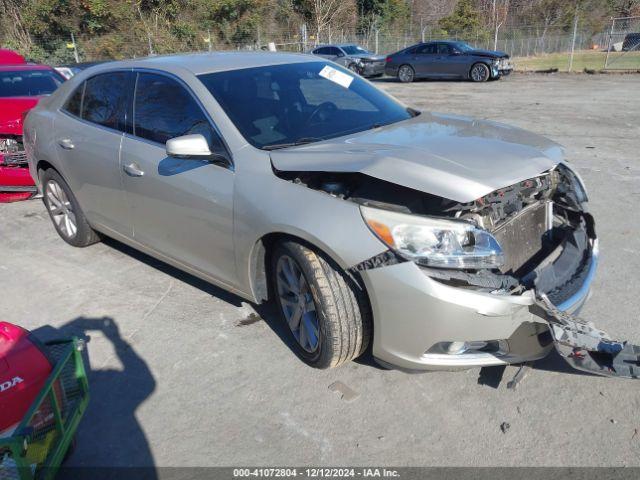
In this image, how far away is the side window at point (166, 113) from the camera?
354 centimetres

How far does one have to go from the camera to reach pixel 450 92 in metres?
17.3

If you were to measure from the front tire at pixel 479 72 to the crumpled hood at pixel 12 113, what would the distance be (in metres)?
16.8

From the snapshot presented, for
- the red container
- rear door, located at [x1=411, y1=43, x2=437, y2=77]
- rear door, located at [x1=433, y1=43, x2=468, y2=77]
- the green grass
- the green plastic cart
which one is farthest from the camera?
the green grass

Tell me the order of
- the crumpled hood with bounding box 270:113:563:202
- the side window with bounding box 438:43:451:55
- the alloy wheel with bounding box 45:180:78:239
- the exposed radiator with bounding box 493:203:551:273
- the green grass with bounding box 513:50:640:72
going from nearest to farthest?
1. the crumpled hood with bounding box 270:113:563:202
2. the exposed radiator with bounding box 493:203:551:273
3. the alloy wheel with bounding box 45:180:78:239
4. the side window with bounding box 438:43:451:55
5. the green grass with bounding box 513:50:640:72

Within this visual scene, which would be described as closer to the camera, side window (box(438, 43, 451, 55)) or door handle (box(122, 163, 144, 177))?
door handle (box(122, 163, 144, 177))

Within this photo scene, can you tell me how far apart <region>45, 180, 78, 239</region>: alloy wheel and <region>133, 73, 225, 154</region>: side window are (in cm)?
156

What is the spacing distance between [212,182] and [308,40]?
108ft

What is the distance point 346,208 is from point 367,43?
1287 inches

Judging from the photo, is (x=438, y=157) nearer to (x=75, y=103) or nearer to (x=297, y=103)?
(x=297, y=103)

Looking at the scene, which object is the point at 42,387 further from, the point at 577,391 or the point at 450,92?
the point at 450,92

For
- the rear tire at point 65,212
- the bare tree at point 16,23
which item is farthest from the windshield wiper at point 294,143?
the bare tree at point 16,23

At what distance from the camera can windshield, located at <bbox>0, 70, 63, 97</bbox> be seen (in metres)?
7.26

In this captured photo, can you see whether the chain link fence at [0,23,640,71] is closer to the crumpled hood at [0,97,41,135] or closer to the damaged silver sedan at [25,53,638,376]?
the crumpled hood at [0,97,41,135]

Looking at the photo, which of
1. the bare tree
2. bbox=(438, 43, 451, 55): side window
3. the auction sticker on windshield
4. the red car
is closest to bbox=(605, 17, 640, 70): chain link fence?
bbox=(438, 43, 451, 55): side window
